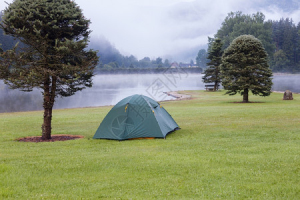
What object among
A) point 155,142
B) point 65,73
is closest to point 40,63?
point 65,73

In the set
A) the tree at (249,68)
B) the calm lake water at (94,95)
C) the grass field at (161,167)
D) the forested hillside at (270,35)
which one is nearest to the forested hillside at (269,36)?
the forested hillside at (270,35)

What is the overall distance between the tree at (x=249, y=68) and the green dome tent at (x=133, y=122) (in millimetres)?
19983

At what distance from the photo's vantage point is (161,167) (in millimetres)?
8680

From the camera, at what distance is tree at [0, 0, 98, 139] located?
43.8 feet

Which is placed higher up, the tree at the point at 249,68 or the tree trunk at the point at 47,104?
the tree at the point at 249,68

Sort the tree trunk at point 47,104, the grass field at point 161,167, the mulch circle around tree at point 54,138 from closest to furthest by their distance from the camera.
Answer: the grass field at point 161,167
the tree trunk at point 47,104
the mulch circle around tree at point 54,138

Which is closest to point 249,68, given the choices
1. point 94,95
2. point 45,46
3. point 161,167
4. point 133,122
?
point 133,122

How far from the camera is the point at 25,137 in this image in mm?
15664

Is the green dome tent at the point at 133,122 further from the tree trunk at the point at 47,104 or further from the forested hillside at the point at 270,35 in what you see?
the forested hillside at the point at 270,35

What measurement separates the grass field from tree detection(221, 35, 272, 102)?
18.4m

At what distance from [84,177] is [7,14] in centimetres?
881

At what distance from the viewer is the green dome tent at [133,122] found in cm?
1386

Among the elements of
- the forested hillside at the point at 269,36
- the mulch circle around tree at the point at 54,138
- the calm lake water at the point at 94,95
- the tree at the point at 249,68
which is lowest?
the calm lake water at the point at 94,95

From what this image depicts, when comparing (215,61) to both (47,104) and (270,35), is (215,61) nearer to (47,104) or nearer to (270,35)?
(47,104)
